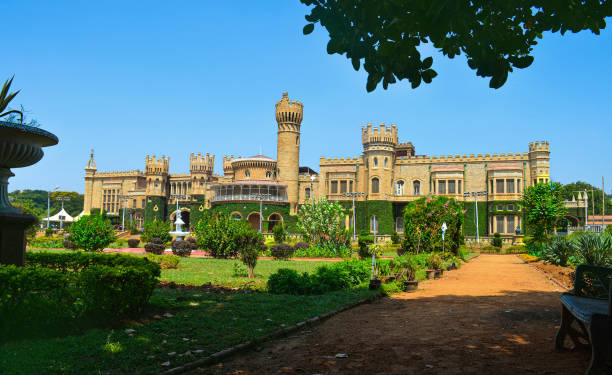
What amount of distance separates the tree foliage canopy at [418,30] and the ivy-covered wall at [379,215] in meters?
42.3

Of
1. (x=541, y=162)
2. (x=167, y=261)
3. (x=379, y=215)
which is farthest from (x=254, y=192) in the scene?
(x=167, y=261)

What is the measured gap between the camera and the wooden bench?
388 centimetres

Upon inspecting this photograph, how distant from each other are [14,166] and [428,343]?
766 cm

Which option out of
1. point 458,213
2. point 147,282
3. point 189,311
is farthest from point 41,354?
point 458,213

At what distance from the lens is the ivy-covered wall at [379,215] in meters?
47.1

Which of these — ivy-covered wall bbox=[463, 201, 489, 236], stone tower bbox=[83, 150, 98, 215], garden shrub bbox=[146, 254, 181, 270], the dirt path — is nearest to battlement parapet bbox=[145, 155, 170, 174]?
stone tower bbox=[83, 150, 98, 215]

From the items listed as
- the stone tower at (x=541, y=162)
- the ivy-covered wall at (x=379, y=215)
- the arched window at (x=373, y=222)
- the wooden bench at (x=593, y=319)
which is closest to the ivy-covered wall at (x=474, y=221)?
the stone tower at (x=541, y=162)

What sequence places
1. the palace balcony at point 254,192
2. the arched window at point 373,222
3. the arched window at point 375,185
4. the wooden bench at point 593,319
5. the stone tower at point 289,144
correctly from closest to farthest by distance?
the wooden bench at point 593,319 → the arched window at point 373,222 → the arched window at point 375,185 → the palace balcony at point 254,192 → the stone tower at point 289,144

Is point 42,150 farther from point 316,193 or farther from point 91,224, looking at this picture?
point 316,193

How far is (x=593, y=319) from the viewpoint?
154 inches

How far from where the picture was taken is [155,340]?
552cm

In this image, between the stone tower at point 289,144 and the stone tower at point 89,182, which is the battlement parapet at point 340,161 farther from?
the stone tower at point 89,182

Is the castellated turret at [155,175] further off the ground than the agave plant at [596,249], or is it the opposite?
the castellated turret at [155,175]

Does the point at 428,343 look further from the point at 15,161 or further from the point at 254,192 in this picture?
the point at 254,192
